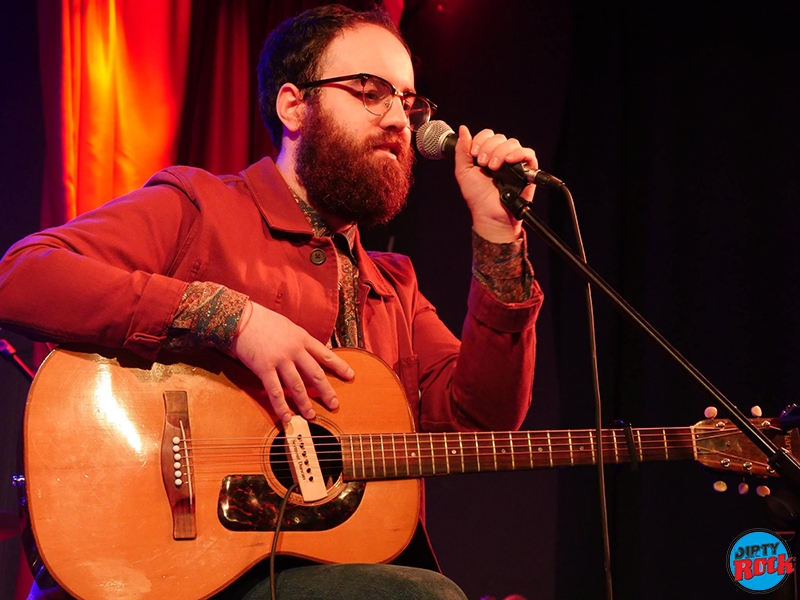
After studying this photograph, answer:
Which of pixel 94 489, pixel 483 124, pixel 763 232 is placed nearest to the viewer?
pixel 94 489

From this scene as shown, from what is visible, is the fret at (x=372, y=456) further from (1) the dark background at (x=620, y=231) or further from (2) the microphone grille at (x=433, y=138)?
(1) the dark background at (x=620, y=231)

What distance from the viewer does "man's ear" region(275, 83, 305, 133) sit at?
2381 mm

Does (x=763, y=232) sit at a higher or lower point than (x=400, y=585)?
higher

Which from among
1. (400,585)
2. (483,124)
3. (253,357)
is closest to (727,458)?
(400,585)

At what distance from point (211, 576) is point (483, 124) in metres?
2.76

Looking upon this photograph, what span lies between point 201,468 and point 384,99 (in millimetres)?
1145

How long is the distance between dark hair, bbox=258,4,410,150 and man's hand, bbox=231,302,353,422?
934mm

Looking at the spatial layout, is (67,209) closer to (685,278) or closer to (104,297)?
(104,297)

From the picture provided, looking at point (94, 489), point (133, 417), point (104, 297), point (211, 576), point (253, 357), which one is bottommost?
point (211, 576)

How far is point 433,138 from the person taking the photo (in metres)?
1.86

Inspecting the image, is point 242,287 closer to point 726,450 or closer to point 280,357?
point 280,357

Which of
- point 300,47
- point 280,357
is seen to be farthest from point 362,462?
point 300,47

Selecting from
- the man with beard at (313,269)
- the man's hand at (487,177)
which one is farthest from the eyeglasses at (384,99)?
the man's hand at (487,177)

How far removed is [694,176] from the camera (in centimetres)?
323
